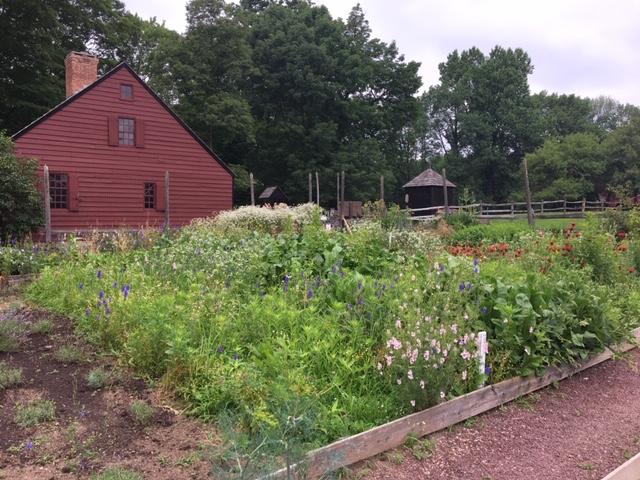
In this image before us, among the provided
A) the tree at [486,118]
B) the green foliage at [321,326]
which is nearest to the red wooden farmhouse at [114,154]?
the green foliage at [321,326]

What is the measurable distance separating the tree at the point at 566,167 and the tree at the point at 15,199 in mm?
39635

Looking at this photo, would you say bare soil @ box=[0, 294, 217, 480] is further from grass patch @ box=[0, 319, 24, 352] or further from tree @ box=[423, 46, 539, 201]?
tree @ box=[423, 46, 539, 201]

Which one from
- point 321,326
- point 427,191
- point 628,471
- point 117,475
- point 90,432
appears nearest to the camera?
point 117,475

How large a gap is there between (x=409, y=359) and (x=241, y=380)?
3.86 feet

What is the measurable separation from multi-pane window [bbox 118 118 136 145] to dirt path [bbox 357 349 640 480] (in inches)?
819

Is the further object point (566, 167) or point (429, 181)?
point (566, 167)

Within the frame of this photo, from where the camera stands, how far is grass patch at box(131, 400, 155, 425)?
3.59 metres

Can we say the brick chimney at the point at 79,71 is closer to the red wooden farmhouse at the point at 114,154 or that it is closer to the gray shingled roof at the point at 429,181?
the red wooden farmhouse at the point at 114,154

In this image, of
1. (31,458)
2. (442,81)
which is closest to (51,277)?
(31,458)

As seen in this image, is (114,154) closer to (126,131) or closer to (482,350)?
(126,131)

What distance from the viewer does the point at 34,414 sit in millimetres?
3535

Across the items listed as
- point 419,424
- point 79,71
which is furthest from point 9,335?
point 79,71

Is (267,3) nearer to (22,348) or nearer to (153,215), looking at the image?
(153,215)

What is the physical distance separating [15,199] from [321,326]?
51.6 ft
